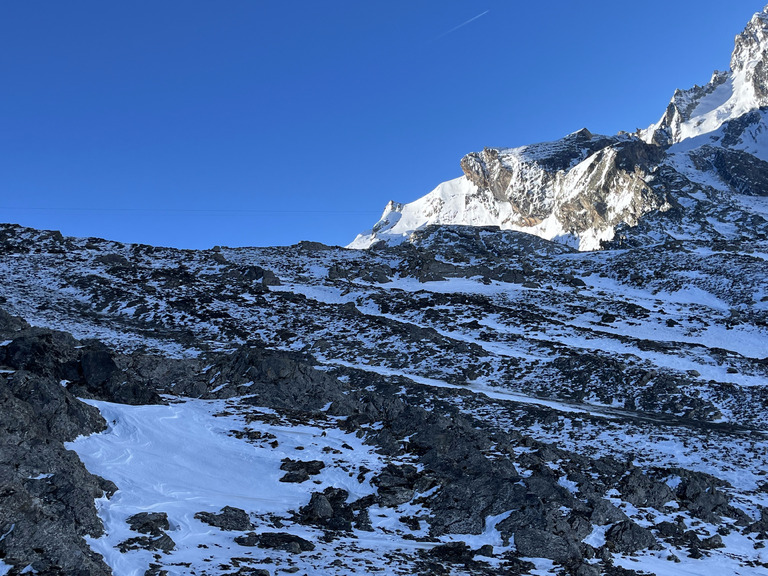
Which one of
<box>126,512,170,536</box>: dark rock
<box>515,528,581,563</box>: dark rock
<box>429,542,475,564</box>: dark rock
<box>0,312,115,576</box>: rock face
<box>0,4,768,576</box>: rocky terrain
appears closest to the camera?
<box>0,312,115,576</box>: rock face

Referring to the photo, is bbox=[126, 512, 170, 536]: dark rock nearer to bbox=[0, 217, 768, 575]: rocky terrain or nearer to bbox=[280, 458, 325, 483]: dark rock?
bbox=[0, 217, 768, 575]: rocky terrain

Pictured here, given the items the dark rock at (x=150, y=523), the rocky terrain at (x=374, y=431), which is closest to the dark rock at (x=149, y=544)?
the rocky terrain at (x=374, y=431)

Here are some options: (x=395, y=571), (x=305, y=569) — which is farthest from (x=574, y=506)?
(x=305, y=569)

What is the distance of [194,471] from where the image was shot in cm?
1723

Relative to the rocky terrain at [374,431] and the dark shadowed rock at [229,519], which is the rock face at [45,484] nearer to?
the rocky terrain at [374,431]

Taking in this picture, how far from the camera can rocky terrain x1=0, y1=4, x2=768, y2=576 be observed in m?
12.9

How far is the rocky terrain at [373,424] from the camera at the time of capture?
12891 millimetres

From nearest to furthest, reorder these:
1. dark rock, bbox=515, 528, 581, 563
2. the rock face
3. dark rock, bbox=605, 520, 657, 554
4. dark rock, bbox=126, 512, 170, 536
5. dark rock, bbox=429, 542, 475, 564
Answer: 1. the rock face
2. dark rock, bbox=126, 512, 170, 536
3. dark rock, bbox=429, 542, 475, 564
4. dark rock, bbox=515, 528, 581, 563
5. dark rock, bbox=605, 520, 657, 554

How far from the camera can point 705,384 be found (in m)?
32.2

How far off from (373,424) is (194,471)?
294 inches

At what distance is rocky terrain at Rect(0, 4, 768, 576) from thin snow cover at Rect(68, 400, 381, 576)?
10cm

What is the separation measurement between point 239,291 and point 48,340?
29.1m

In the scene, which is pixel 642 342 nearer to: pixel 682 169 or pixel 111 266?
pixel 111 266

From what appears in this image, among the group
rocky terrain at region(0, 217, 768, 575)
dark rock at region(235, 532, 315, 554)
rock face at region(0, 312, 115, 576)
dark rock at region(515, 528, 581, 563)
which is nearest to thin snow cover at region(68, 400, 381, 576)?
rocky terrain at region(0, 217, 768, 575)
